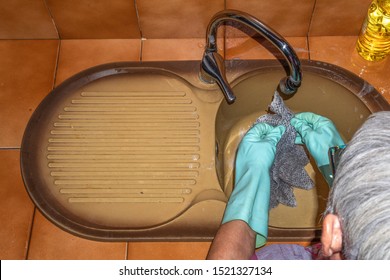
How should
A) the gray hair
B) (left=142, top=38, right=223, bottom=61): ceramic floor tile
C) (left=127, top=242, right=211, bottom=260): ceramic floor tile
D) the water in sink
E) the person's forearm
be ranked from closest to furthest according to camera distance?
the gray hair < the person's forearm < (left=127, top=242, right=211, bottom=260): ceramic floor tile < the water in sink < (left=142, top=38, right=223, bottom=61): ceramic floor tile

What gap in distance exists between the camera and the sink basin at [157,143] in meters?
0.99

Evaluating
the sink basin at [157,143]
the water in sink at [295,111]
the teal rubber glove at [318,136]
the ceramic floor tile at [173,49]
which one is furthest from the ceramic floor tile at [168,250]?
the ceramic floor tile at [173,49]

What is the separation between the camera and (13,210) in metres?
1.01

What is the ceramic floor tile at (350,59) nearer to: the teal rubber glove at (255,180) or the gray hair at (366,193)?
the teal rubber glove at (255,180)

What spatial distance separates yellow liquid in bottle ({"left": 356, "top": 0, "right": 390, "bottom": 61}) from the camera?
3.48 feet

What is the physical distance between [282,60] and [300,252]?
50cm

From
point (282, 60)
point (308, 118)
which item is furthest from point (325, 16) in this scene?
point (308, 118)

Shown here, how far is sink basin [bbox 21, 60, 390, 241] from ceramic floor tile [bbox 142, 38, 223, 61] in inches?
1.2

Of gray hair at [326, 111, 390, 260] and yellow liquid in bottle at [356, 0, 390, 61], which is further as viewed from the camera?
yellow liquid in bottle at [356, 0, 390, 61]

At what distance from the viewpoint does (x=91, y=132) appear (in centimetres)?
109

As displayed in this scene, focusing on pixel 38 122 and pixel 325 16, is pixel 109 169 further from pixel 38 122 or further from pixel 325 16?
Result: pixel 325 16

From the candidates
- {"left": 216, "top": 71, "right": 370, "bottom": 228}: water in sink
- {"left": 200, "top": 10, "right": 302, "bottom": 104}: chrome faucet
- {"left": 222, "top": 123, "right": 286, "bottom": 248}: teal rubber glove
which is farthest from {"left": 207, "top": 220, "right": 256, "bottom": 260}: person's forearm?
{"left": 200, "top": 10, "right": 302, "bottom": 104}: chrome faucet

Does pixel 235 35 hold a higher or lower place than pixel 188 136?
higher

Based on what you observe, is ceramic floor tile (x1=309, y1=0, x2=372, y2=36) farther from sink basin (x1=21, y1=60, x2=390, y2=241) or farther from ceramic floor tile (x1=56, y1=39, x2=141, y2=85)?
ceramic floor tile (x1=56, y1=39, x2=141, y2=85)
